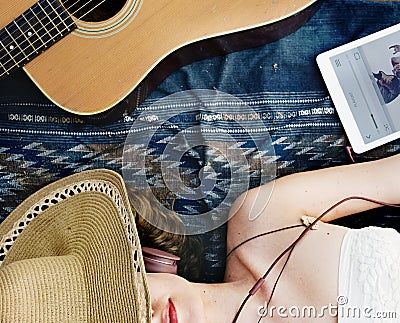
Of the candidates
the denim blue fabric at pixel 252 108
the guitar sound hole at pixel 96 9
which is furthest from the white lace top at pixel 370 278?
the guitar sound hole at pixel 96 9

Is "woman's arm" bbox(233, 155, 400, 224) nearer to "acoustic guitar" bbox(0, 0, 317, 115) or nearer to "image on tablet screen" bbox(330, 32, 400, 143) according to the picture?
"image on tablet screen" bbox(330, 32, 400, 143)

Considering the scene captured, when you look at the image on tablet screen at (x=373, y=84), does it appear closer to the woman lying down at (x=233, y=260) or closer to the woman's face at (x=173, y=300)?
the woman lying down at (x=233, y=260)

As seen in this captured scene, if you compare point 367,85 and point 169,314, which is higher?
point 367,85

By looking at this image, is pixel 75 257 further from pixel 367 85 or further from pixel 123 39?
pixel 367 85

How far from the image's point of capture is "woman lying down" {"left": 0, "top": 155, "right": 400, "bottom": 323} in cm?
80

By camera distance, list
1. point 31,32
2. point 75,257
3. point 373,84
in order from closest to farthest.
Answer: point 75,257
point 31,32
point 373,84

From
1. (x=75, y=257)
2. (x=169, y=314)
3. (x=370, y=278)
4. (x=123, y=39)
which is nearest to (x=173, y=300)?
(x=169, y=314)

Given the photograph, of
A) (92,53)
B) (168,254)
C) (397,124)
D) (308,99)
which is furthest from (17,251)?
(397,124)

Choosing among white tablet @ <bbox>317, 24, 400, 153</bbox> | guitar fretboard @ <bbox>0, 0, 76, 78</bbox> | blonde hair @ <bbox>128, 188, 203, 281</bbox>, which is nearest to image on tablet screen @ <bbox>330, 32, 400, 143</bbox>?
white tablet @ <bbox>317, 24, 400, 153</bbox>

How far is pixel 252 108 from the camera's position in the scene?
1.12 meters

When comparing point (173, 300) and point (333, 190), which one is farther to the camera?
point (333, 190)

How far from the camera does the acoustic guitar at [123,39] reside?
100 centimetres

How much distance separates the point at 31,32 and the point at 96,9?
5.1 inches

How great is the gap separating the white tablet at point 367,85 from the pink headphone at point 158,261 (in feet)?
1.34
